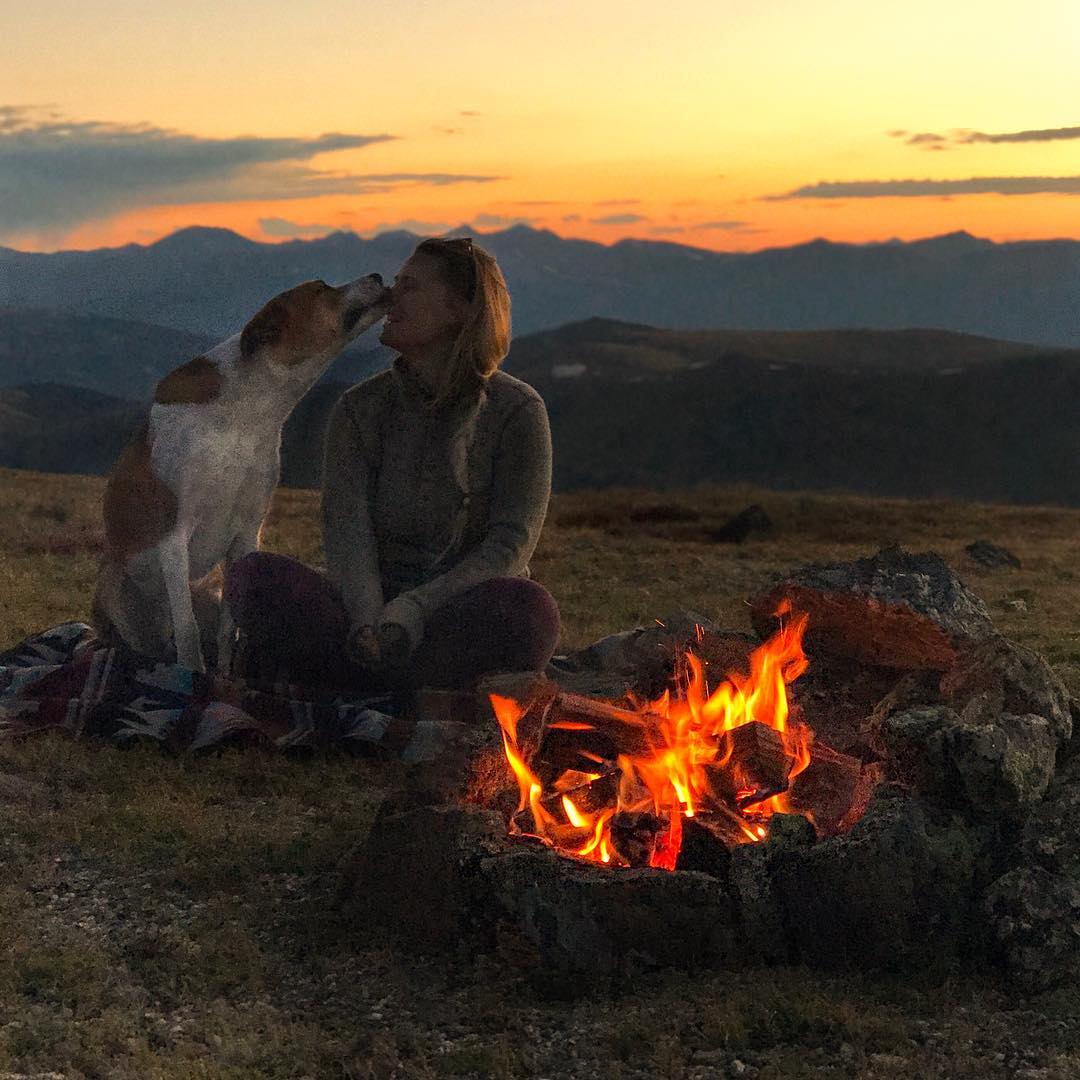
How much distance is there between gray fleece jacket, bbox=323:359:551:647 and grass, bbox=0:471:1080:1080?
907 millimetres

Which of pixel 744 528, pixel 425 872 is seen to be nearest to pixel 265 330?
pixel 425 872

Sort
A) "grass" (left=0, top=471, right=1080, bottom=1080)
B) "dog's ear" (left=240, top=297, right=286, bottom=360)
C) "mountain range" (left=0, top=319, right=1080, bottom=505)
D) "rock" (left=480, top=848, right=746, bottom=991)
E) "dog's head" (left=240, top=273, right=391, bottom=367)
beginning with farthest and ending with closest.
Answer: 1. "mountain range" (left=0, top=319, right=1080, bottom=505)
2. "dog's ear" (left=240, top=297, right=286, bottom=360)
3. "dog's head" (left=240, top=273, right=391, bottom=367)
4. "rock" (left=480, top=848, right=746, bottom=991)
5. "grass" (left=0, top=471, right=1080, bottom=1080)

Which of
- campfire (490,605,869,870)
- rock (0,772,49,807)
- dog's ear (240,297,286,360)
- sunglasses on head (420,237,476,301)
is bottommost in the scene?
rock (0,772,49,807)

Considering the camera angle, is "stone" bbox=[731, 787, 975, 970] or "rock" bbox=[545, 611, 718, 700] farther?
A: "rock" bbox=[545, 611, 718, 700]

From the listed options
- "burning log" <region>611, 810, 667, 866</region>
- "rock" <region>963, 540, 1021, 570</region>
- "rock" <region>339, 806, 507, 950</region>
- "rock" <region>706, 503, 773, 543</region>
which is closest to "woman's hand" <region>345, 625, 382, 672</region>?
"rock" <region>339, 806, 507, 950</region>

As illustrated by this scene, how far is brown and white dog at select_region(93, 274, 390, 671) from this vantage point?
6223 mm

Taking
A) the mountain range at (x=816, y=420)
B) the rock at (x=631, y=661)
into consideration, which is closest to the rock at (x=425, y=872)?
the rock at (x=631, y=661)

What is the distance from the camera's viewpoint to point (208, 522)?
20.9 feet

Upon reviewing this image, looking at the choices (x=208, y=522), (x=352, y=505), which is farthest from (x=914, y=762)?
(x=208, y=522)

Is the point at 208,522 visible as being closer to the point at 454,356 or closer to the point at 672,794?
the point at 454,356

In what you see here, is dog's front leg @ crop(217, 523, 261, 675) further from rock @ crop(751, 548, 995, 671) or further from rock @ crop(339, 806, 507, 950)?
rock @ crop(751, 548, 995, 671)

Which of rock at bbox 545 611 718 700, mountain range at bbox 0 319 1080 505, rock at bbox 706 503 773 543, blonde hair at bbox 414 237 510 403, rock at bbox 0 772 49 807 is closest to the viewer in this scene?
rock at bbox 545 611 718 700

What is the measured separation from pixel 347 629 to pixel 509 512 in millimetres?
896

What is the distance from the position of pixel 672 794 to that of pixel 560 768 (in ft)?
1.55
